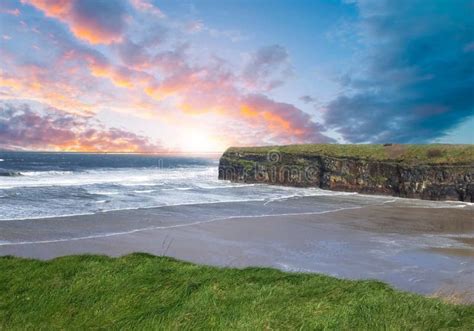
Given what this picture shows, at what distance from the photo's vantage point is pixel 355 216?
96.2 ft

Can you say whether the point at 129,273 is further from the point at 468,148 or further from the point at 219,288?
the point at 468,148

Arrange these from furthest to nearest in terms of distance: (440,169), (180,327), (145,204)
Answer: (440,169)
(145,204)
(180,327)

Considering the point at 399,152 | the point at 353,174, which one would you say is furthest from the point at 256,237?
the point at 399,152

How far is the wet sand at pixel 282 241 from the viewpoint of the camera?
14109 mm

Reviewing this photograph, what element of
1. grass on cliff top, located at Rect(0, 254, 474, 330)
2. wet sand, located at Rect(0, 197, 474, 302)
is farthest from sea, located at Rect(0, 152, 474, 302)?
grass on cliff top, located at Rect(0, 254, 474, 330)

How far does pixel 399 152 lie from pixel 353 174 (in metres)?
7.73

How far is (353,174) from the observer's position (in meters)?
57.3

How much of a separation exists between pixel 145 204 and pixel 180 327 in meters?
27.1

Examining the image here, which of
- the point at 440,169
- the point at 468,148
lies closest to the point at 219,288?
the point at 440,169
